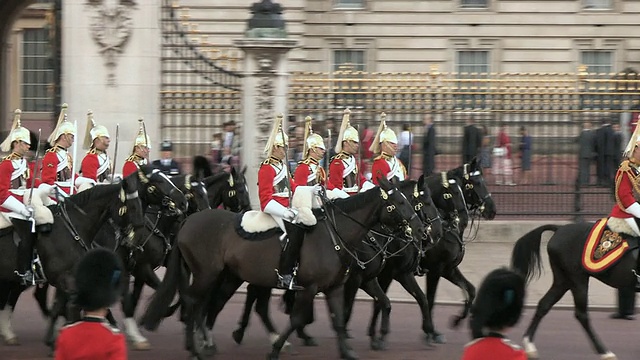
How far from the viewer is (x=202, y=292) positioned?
11.9 metres

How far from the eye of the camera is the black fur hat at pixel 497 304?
6539 mm

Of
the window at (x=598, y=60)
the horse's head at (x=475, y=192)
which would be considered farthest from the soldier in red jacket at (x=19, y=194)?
the window at (x=598, y=60)

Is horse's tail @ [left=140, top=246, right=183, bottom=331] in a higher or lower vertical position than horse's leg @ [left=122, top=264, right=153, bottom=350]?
higher

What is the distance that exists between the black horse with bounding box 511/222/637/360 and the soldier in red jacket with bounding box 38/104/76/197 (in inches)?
184

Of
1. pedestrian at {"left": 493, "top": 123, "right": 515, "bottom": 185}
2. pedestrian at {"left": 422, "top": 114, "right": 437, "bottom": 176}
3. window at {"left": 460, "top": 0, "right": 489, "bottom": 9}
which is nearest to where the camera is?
pedestrian at {"left": 422, "top": 114, "right": 437, "bottom": 176}

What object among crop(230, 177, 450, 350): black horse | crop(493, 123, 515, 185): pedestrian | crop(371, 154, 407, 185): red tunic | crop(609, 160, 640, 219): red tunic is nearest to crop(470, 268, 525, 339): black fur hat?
crop(230, 177, 450, 350): black horse

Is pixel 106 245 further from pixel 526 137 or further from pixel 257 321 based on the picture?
pixel 526 137

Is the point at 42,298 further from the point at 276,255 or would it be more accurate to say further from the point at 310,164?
the point at 310,164

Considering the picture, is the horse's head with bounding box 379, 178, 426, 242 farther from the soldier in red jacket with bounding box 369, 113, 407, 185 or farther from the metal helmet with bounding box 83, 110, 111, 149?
A: the metal helmet with bounding box 83, 110, 111, 149

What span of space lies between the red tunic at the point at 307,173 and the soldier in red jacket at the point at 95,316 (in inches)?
211

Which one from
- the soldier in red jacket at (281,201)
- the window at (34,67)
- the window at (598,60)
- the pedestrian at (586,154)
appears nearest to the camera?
the soldier in red jacket at (281,201)

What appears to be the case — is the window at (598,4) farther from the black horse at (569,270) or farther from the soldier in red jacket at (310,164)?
the soldier in red jacket at (310,164)

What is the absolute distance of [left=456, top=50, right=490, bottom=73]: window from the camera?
115 feet

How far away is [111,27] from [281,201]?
725 centimetres
